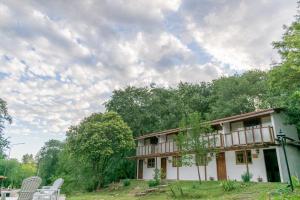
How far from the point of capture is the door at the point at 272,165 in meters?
17.9

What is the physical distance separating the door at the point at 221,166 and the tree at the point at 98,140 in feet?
29.6

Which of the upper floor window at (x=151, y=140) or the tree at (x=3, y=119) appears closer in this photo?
the tree at (x=3, y=119)

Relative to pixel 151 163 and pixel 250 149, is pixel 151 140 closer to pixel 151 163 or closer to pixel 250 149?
pixel 151 163

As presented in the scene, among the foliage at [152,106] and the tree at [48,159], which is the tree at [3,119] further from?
the tree at [48,159]

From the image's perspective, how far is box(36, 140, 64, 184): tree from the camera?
44.7 meters

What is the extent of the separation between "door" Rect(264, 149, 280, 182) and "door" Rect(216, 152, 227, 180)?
3.75 metres

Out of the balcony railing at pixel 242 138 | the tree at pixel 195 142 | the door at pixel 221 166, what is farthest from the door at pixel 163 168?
the tree at pixel 195 142

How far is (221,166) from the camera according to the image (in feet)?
70.3

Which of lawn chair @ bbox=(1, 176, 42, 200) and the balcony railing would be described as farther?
the balcony railing

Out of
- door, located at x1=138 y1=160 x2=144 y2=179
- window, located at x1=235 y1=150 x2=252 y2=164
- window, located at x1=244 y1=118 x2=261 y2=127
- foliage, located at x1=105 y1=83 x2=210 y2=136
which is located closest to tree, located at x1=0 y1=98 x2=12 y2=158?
foliage, located at x1=105 y1=83 x2=210 y2=136

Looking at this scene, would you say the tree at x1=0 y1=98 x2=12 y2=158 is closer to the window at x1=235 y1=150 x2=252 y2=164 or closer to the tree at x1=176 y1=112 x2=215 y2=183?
the tree at x1=176 y1=112 x2=215 y2=183

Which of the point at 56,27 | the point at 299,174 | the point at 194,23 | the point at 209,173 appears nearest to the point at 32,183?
the point at 56,27

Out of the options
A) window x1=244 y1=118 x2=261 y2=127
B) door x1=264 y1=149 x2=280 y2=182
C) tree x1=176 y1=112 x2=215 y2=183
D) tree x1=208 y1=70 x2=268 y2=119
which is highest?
tree x1=208 y1=70 x2=268 y2=119

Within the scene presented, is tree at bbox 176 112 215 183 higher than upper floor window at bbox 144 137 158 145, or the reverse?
upper floor window at bbox 144 137 158 145
